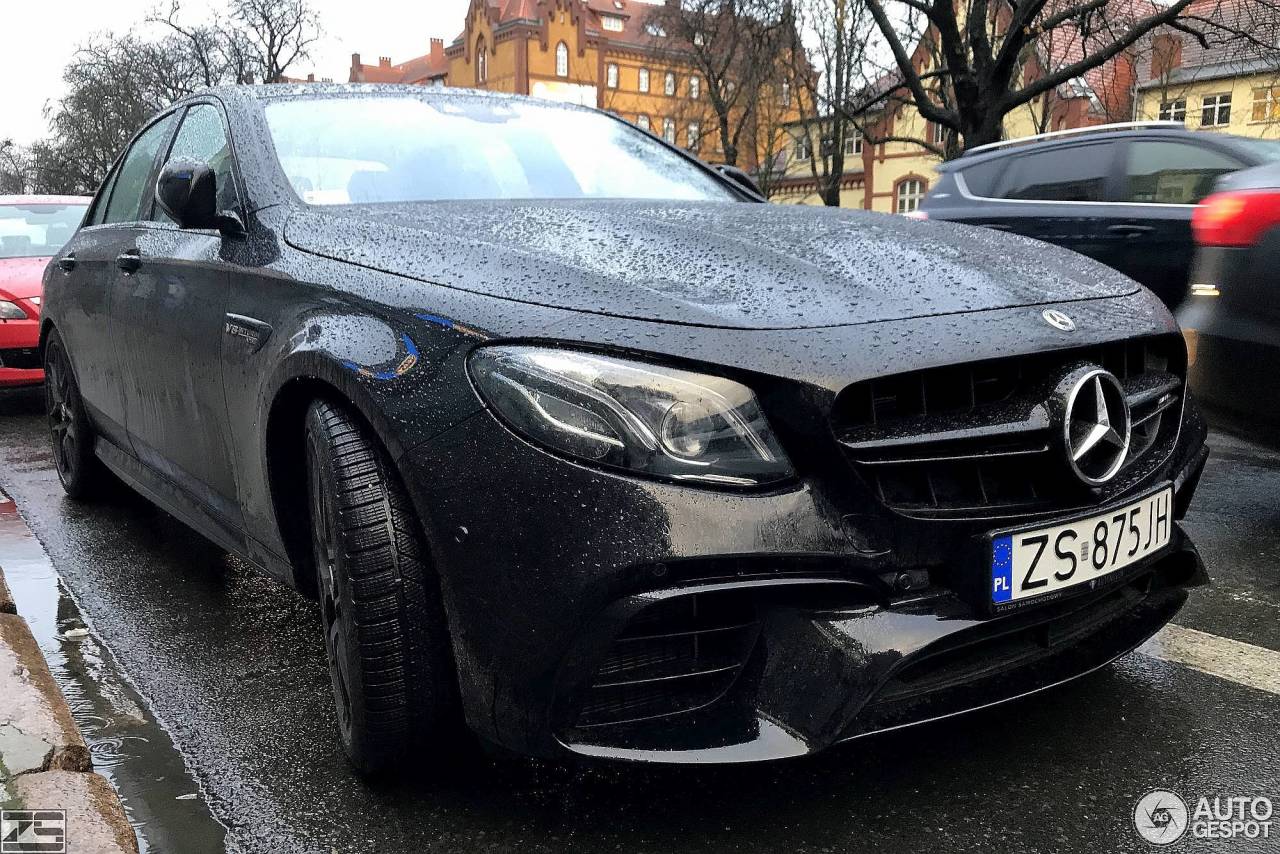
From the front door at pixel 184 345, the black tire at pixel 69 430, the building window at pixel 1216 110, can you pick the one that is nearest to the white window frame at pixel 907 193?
the building window at pixel 1216 110

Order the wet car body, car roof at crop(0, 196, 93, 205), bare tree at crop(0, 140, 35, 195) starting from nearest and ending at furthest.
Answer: the wet car body < car roof at crop(0, 196, 93, 205) < bare tree at crop(0, 140, 35, 195)

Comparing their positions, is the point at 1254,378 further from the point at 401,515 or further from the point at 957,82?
the point at 957,82

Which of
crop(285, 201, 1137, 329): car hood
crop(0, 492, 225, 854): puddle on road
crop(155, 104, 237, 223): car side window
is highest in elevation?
crop(155, 104, 237, 223): car side window

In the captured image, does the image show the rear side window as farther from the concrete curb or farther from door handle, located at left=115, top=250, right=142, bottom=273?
the concrete curb

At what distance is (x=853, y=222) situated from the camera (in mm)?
2660

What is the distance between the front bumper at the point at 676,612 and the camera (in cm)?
177

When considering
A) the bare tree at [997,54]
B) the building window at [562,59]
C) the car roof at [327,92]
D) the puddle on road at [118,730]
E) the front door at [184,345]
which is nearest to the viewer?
the puddle on road at [118,730]

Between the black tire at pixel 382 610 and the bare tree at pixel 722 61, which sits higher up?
the bare tree at pixel 722 61

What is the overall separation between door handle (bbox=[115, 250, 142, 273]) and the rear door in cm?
478

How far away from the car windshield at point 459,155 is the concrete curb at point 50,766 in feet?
4.25

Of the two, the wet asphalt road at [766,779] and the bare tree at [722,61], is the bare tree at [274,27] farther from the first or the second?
the wet asphalt road at [766,779]

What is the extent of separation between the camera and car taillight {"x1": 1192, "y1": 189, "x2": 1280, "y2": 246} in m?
3.45

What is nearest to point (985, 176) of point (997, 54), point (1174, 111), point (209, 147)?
point (209, 147)

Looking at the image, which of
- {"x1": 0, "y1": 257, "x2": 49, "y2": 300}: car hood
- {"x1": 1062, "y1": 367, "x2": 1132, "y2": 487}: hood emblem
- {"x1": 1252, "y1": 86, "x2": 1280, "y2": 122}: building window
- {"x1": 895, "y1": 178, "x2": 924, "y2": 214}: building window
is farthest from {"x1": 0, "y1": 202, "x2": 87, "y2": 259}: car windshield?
{"x1": 895, "y1": 178, "x2": 924, "y2": 214}: building window
